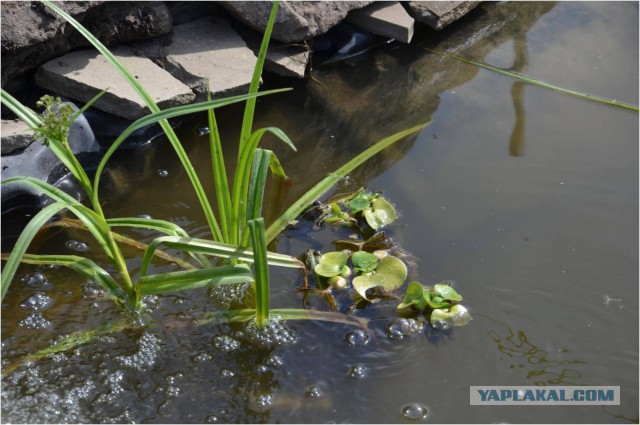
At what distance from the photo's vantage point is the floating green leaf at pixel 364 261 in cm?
242

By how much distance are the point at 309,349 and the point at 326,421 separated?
0.82ft

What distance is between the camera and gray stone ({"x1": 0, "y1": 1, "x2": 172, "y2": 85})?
2674 millimetres

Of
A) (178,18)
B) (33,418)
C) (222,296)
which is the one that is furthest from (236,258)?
(178,18)

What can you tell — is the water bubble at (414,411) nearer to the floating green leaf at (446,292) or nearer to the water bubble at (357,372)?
the water bubble at (357,372)

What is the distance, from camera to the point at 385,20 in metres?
3.54

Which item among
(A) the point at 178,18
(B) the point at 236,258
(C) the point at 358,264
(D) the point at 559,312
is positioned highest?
(A) the point at 178,18

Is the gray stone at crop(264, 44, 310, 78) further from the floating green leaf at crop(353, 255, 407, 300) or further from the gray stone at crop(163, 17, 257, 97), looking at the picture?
the floating green leaf at crop(353, 255, 407, 300)

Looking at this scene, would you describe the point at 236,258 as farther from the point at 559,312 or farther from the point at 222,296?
the point at 559,312

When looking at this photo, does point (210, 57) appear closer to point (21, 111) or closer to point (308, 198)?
point (308, 198)

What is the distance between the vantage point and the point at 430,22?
371 centimetres

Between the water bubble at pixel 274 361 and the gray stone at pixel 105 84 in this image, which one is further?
the gray stone at pixel 105 84

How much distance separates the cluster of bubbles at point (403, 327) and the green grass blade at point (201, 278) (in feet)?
1.55

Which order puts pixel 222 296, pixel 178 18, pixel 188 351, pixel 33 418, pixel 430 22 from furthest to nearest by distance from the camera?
1. pixel 430 22
2. pixel 178 18
3. pixel 222 296
4. pixel 188 351
5. pixel 33 418

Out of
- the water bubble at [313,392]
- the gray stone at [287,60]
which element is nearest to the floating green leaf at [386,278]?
the water bubble at [313,392]
